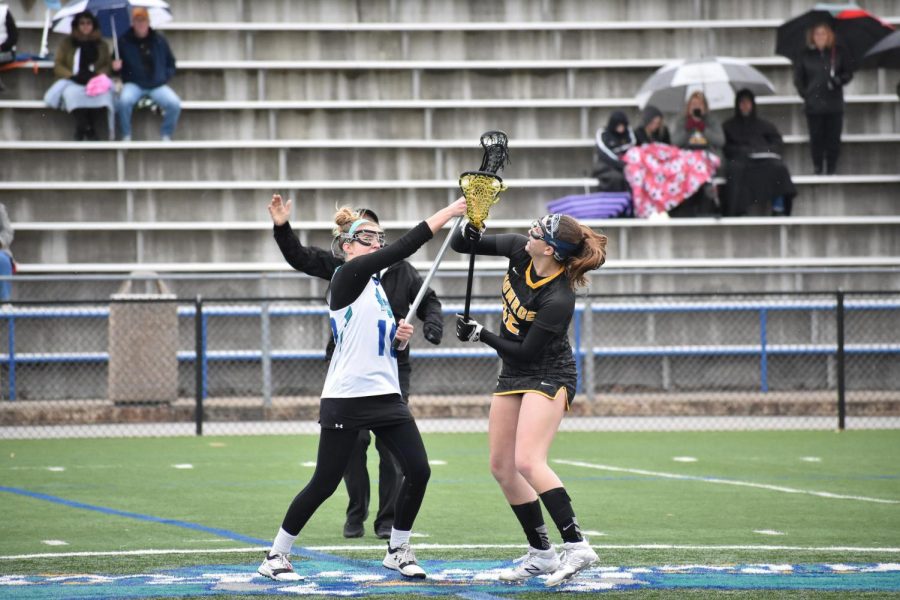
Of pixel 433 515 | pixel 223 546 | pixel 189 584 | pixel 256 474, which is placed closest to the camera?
pixel 189 584

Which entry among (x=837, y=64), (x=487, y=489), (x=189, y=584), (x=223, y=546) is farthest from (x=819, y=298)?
(x=189, y=584)

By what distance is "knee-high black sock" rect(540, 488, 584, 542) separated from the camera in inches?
288

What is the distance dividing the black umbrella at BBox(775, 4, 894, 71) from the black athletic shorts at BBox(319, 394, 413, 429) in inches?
592

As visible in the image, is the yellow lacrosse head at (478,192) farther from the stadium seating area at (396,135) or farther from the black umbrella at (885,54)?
the black umbrella at (885,54)

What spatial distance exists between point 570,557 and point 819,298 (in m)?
12.4

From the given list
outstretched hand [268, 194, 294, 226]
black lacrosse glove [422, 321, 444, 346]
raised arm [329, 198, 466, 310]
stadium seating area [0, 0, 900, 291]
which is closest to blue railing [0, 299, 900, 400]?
stadium seating area [0, 0, 900, 291]

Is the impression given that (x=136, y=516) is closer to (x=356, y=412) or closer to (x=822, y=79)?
(x=356, y=412)

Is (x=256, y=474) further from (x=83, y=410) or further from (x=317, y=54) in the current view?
(x=317, y=54)

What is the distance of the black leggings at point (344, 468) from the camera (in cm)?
739

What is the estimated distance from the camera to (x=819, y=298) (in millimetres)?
18781

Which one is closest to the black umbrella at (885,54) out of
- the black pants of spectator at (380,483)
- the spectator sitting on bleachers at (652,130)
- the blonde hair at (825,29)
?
the blonde hair at (825,29)

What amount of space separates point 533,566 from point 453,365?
11.1 metres

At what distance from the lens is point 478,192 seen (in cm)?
733

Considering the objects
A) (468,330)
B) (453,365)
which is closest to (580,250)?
(468,330)
